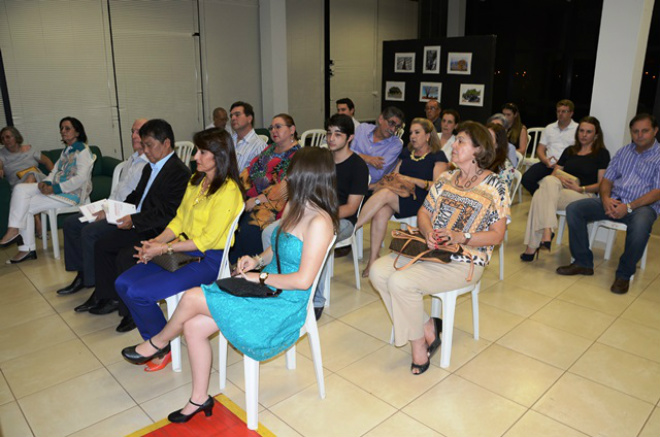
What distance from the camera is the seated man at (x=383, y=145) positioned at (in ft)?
14.4

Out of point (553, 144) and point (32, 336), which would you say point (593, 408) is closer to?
point (32, 336)

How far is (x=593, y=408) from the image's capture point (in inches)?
→ 97.5

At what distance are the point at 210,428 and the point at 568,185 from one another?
3.57 m

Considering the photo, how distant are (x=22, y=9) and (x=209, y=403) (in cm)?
521

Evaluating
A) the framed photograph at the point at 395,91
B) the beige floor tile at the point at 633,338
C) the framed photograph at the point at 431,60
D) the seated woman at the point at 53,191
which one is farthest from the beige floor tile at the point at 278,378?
the framed photograph at the point at 395,91

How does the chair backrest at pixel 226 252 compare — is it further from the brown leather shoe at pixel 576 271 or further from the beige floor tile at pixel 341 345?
the brown leather shoe at pixel 576 271

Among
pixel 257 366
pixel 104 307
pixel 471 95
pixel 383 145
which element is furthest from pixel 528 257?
pixel 471 95

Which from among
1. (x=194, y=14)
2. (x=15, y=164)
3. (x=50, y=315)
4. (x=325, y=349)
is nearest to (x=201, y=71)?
(x=194, y=14)

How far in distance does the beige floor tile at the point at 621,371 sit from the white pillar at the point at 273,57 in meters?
5.53

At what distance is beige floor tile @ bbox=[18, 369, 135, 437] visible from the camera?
2373 millimetres

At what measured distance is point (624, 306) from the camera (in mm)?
3572

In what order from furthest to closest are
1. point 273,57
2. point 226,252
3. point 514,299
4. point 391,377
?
point 273,57
point 514,299
point 391,377
point 226,252

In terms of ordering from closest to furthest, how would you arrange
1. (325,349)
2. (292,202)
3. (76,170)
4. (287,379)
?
1. (292,202)
2. (287,379)
3. (325,349)
4. (76,170)

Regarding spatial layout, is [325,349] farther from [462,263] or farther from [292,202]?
[292,202]
